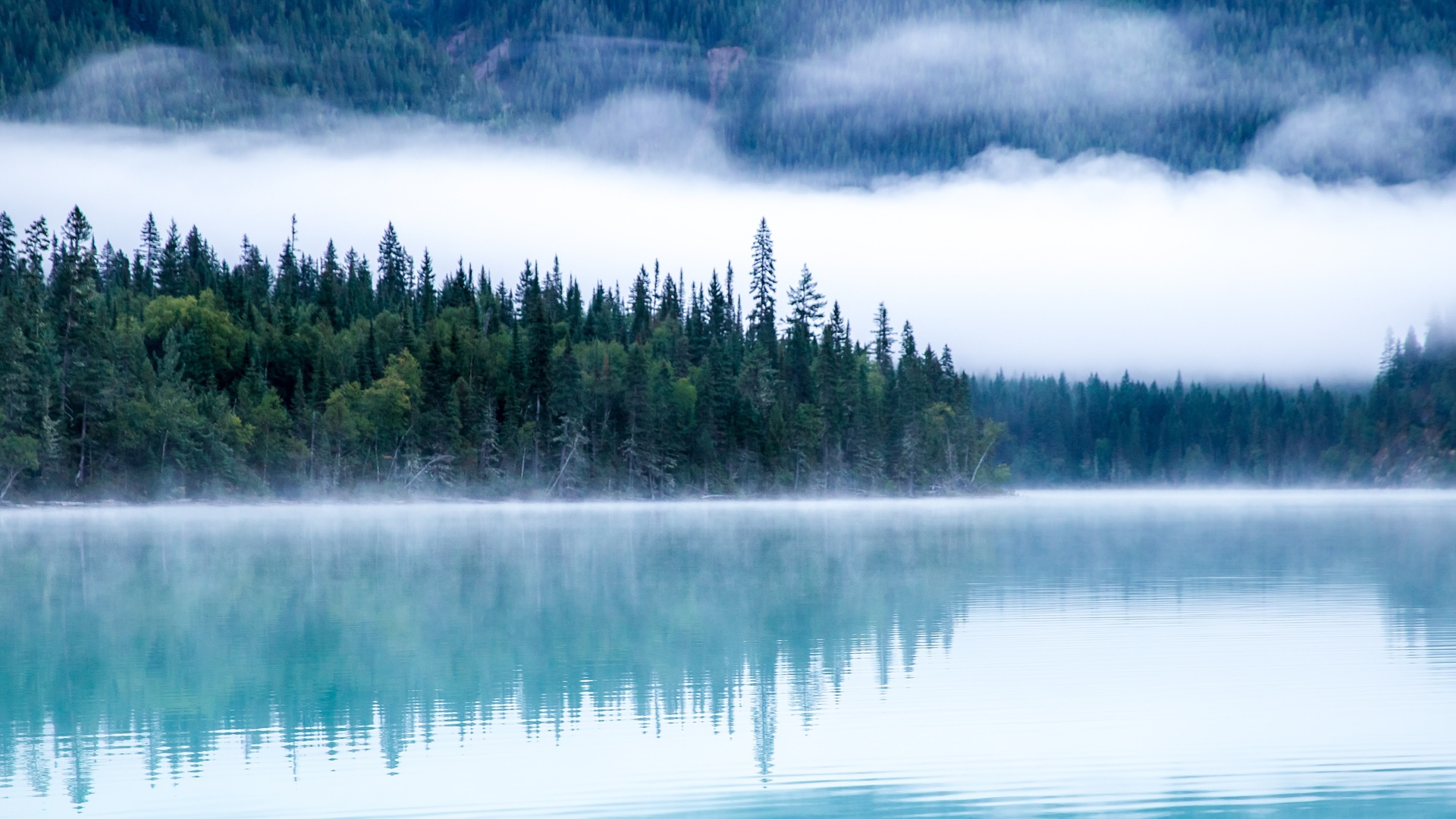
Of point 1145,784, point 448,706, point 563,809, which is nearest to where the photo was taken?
point 563,809

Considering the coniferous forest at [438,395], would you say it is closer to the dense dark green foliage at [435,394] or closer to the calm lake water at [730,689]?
the dense dark green foliage at [435,394]

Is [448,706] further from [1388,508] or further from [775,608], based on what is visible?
[1388,508]

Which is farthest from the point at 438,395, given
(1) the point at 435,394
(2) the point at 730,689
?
(2) the point at 730,689

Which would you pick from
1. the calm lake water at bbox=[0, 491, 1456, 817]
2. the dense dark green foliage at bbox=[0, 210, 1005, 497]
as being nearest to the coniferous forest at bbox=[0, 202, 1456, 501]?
the dense dark green foliage at bbox=[0, 210, 1005, 497]

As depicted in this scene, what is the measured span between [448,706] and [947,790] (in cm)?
726

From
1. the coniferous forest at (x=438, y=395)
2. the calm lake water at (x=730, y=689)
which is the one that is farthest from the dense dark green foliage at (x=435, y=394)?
the calm lake water at (x=730, y=689)

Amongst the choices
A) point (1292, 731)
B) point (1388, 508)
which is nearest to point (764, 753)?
point (1292, 731)

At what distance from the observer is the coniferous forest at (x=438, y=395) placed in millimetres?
100188

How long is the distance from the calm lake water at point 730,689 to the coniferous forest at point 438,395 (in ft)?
206

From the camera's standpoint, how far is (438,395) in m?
127

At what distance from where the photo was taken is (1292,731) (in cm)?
1688

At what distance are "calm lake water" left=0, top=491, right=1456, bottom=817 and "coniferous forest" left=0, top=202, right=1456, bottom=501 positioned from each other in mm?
62731

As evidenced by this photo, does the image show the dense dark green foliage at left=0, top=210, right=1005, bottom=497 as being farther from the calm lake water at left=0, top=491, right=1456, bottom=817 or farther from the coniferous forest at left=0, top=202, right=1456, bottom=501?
the calm lake water at left=0, top=491, right=1456, bottom=817

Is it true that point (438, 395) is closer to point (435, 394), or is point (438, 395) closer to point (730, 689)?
point (435, 394)
